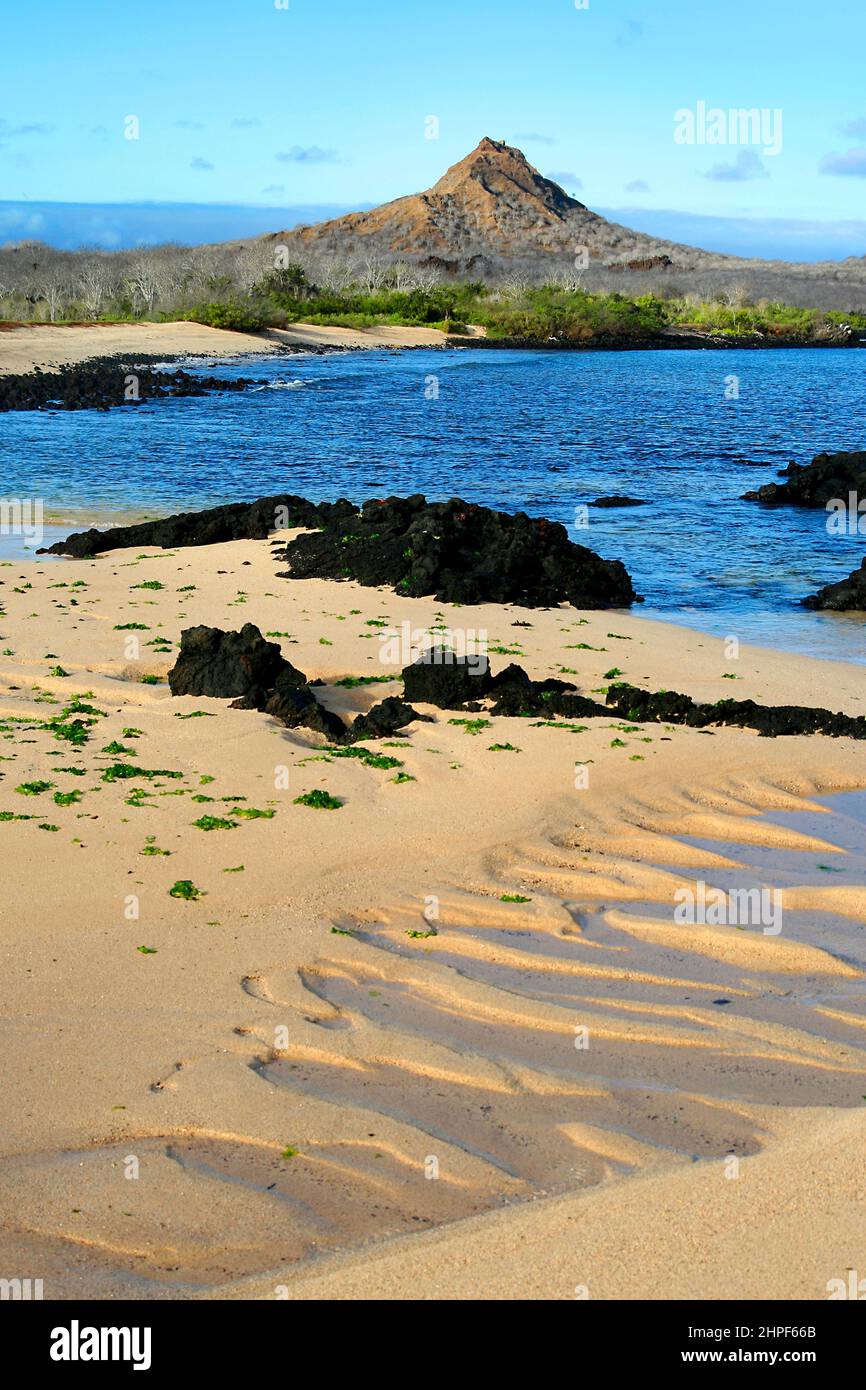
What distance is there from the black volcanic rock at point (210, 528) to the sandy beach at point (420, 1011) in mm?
7515

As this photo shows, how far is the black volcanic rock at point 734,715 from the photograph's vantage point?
37.0ft

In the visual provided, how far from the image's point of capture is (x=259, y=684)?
446 inches

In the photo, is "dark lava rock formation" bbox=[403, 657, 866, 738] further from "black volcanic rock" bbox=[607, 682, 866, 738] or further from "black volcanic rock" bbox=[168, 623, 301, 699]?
"black volcanic rock" bbox=[168, 623, 301, 699]

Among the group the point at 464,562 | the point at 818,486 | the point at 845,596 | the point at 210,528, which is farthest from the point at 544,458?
the point at 464,562

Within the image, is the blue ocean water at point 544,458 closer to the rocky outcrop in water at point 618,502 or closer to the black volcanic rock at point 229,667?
the rocky outcrop in water at point 618,502

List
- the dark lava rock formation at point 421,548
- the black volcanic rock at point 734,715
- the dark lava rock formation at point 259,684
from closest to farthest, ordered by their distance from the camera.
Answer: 1. the dark lava rock formation at point 259,684
2. the black volcanic rock at point 734,715
3. the dark lava rock formation at point 421,548

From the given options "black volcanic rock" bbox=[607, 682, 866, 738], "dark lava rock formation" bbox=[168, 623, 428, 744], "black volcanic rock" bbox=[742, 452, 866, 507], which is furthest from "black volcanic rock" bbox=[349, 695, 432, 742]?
"black volcanic rock" bbox=[742, 452, 866, 507]

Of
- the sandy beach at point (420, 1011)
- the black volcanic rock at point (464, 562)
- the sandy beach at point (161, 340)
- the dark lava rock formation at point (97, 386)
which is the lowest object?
the sandy beach at point (420, 1011)

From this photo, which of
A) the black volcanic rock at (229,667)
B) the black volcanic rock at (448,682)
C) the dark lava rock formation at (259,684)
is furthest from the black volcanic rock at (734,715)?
the black volcanic rock at (229,667)

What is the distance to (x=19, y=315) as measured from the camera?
241ft

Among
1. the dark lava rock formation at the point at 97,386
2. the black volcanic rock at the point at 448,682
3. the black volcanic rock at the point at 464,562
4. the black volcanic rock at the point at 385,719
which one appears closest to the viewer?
the black volcanic rock at the point at 385,719

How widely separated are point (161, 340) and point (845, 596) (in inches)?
2117

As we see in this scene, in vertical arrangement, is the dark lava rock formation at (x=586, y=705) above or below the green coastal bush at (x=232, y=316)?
below

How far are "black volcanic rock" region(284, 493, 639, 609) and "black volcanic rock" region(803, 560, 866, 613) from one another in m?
2.49
